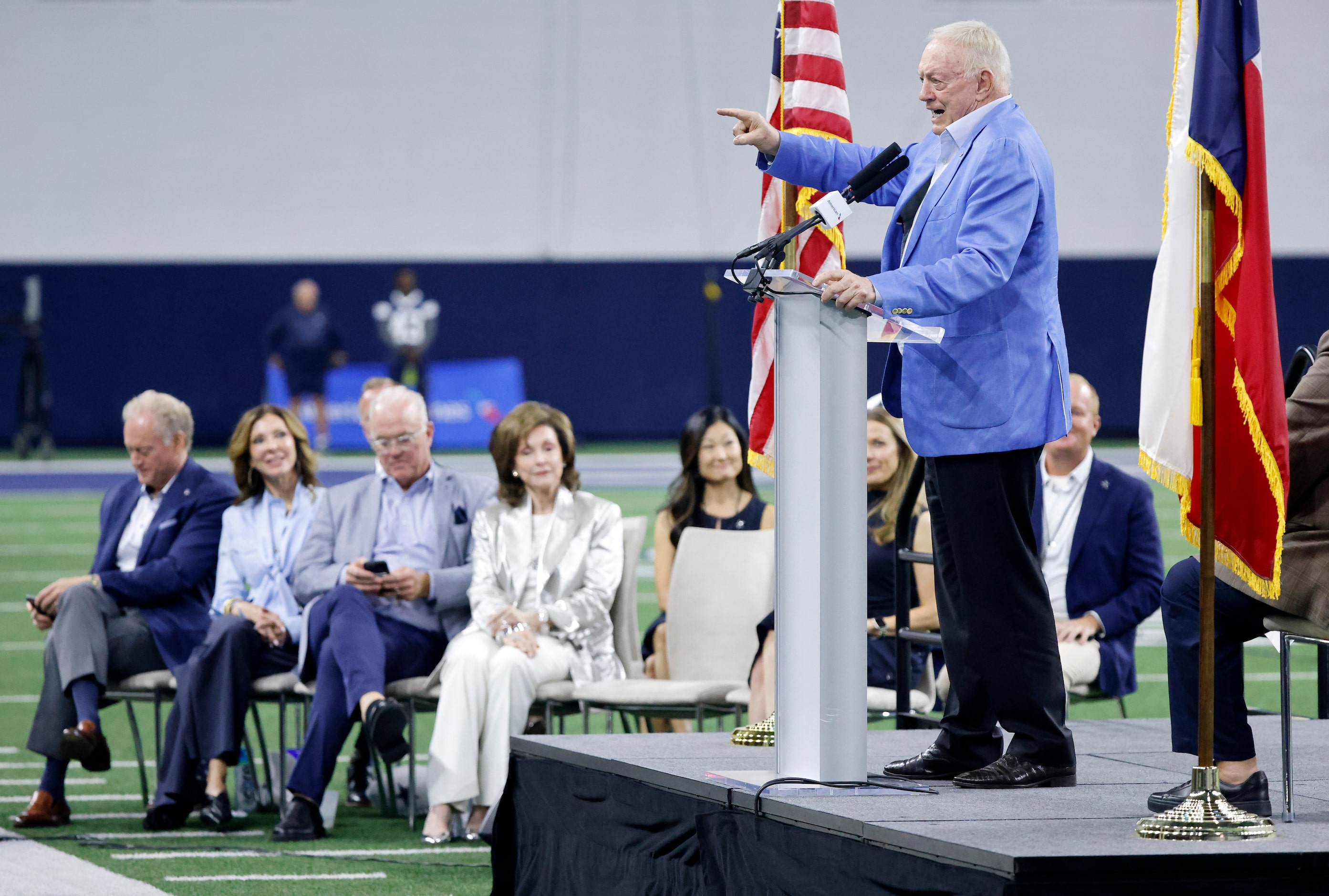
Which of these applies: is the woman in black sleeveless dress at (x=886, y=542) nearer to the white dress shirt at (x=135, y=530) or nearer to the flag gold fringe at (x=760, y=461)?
the flag gold fringe at (x=760, y=461)

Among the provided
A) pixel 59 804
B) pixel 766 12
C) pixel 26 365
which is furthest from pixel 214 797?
pixel 766 12

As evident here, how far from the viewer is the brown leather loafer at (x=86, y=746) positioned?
543 cm

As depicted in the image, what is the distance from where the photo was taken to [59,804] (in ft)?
18.1

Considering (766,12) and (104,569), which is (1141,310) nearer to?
(766,12)

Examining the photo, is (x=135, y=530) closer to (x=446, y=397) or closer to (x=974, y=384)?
(x=974, y=384)

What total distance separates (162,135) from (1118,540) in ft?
63.4

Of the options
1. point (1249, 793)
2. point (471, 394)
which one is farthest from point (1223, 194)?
point (471, 394)

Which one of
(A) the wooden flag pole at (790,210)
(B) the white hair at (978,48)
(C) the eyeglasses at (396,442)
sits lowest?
(C) the eyeglasses at (396,442)

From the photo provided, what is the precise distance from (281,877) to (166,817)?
0.91m

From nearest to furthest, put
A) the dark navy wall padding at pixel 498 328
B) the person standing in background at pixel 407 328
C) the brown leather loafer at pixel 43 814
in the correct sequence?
the brown leather loafer at pixel 43 814 < the person standing in background at pixel 407 328 < the dark navy wall padding at pixel 498 328

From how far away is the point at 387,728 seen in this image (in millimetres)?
5141

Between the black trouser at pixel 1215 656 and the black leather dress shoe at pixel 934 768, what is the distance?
1.49 ft

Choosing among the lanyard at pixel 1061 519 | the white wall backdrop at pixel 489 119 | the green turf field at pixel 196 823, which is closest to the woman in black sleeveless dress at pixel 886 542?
the lanyard at pixel 1061 519

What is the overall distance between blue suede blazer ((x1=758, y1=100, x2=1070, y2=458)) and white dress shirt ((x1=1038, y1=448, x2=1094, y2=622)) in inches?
94.1
